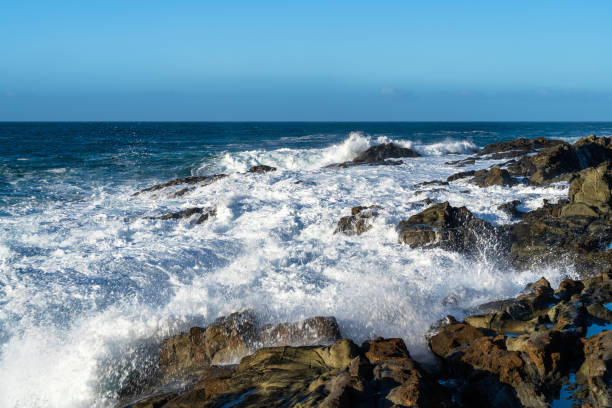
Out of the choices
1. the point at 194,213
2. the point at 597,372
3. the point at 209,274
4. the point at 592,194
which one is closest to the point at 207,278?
the point at 209,274

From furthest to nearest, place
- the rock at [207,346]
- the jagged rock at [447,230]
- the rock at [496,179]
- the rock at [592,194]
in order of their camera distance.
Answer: the rock at [496,179] → the rock at [592,194] → the jagged rock at [447,230] → the rock at [207,346]

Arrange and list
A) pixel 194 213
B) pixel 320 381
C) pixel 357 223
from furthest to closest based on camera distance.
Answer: pixel 194 213
pixel 357 223
pixel 320 381

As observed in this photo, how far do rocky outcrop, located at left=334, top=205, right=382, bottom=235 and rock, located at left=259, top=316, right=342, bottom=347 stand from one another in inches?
169

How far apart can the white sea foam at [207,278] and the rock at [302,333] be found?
42 centimetres

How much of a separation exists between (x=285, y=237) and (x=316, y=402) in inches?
262

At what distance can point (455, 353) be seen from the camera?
4.89m

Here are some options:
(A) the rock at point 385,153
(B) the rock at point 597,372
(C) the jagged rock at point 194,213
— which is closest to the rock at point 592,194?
(B) the rock at point 597,372

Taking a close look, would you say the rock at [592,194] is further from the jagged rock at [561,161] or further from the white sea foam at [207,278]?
the jagged rock at [561,161]

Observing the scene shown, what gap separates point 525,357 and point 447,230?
5.17 metres

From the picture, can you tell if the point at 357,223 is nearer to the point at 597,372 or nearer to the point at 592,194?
the point at 592,194

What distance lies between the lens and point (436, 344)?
5.42m

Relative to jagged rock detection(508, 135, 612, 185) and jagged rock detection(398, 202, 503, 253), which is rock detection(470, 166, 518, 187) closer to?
jagged rock detection(508, 135, 612, 185)

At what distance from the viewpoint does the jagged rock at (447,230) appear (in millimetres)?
9047

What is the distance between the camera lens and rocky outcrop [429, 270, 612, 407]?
3996 millimetres
